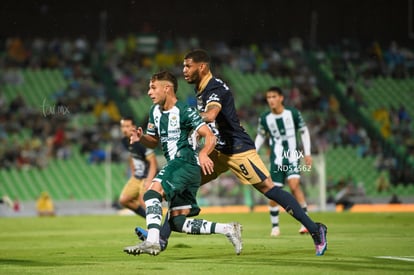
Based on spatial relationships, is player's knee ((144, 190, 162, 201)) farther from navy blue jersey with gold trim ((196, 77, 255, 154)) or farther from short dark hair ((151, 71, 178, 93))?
navy blue jersey with gold trim ((196, 77, 255, 154))

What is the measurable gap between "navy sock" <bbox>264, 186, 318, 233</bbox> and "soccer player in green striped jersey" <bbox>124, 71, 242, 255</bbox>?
0.91 m

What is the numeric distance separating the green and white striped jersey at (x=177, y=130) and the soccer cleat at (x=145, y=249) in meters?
1.24

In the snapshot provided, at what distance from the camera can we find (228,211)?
28.5 metres

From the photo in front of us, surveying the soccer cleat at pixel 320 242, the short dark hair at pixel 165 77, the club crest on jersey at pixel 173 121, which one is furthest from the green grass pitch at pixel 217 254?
the short dark hair at pixel 165 77

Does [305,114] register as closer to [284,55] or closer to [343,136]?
[343,136]

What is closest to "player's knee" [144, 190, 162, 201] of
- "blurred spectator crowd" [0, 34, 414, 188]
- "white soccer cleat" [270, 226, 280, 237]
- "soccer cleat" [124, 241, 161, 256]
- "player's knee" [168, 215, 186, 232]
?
"player's knee" [168, 215, 186, 232]

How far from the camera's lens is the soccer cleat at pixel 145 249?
29.5ft

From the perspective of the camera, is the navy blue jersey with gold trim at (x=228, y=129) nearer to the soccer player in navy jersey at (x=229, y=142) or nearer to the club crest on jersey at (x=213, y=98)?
the soccer player in navy jersey at (x=229, y=142)

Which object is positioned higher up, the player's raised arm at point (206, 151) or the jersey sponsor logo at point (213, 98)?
the jersey sponsor logo at point (213, 98)

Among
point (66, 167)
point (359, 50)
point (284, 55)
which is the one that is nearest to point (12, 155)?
point (66, 167)

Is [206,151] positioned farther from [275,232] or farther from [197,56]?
[275,232]

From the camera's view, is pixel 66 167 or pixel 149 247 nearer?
pixel 149 247

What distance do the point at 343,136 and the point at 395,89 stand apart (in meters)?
4.77

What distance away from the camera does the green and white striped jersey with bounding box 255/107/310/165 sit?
52.3 ft
